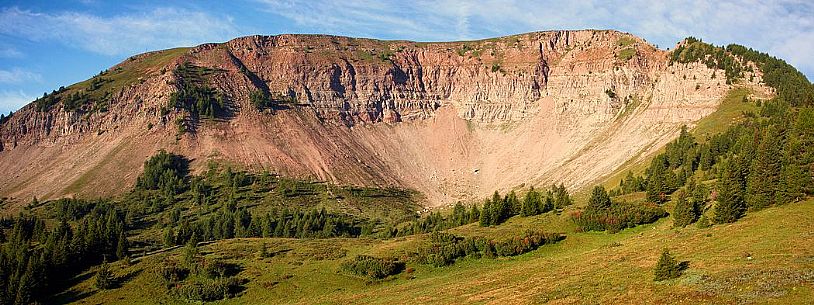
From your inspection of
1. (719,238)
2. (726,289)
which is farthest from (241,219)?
(726,289)

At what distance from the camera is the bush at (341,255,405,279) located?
84.1m

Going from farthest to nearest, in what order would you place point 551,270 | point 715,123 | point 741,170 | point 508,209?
point 715,123, point 508,209, point 741,170, point 551,270

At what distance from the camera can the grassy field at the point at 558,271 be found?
44.0m

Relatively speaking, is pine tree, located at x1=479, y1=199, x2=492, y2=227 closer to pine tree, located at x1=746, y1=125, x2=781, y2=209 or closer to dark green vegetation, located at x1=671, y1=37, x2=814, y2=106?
pine tree, located at x1=746, y1=125, x2=781, y2=209

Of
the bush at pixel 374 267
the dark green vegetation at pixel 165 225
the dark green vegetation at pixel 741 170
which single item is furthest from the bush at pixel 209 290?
the dark green vegetation at pixel 741 170

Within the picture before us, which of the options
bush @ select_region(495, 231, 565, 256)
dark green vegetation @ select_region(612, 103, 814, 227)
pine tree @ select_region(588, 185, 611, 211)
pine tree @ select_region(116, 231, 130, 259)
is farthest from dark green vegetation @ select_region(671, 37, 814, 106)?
pine tree @ select_region(116, 231, 130, 259)

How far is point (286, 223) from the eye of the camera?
156 m

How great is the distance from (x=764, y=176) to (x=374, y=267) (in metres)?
50.3

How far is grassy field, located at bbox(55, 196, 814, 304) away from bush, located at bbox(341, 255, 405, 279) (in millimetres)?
1342

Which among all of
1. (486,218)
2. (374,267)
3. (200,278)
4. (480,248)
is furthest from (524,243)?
(200,278)

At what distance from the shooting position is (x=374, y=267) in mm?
84938

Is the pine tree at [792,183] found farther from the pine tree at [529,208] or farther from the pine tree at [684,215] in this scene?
the pine tree at [529,208]

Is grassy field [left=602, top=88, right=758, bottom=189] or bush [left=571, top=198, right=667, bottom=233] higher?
grassy field [left=602, top=88, right=758, bottom=189]

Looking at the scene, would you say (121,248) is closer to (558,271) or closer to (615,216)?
(558,271)
